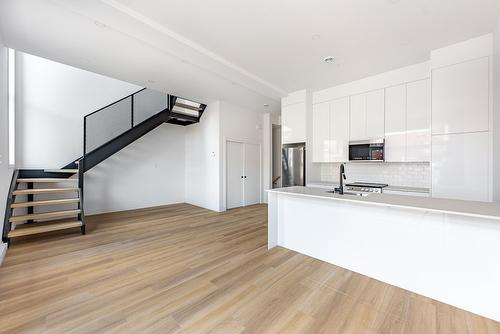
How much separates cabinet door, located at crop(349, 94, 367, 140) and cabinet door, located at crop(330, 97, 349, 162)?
10cm

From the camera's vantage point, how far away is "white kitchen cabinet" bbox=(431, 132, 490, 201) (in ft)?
9.25

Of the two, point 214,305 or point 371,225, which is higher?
point 371,225

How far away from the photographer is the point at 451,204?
1972mm

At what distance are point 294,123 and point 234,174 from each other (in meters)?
2.24

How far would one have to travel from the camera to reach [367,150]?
4152 mm

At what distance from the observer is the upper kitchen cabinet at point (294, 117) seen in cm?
491

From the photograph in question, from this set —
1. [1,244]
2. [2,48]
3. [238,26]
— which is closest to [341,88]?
[238,26]

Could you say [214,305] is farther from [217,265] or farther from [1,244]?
[1,244]

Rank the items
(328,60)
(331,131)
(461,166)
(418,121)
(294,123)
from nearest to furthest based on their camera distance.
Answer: (461,166) → (328,60) → (418,121) → (331,131) → (294,123)

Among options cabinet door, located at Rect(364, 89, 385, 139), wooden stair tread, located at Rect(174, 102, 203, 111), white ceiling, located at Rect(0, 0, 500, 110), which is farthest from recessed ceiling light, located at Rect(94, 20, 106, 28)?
cabinet door, located at Rect(364, 89, 385, 139)

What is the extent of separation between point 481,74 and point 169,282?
4.79 meters

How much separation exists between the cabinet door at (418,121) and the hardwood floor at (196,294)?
255 centimetres

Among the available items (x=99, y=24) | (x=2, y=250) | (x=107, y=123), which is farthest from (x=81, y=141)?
(x=99, y=24)

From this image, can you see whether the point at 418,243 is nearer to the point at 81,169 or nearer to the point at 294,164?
the point at 294,164
